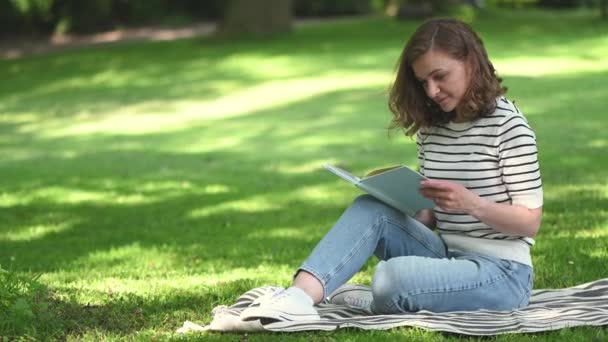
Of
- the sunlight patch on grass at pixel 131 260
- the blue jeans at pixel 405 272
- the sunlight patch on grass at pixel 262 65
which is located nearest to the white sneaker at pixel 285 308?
the blue jeans at pixel 405 272

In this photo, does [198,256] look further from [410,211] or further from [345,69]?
[345,69]

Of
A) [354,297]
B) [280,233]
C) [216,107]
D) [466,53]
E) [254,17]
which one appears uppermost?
[466,53]

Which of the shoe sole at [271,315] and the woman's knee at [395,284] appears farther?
the woman's knee at [395,284]

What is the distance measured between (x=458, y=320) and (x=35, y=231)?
18.2 ft

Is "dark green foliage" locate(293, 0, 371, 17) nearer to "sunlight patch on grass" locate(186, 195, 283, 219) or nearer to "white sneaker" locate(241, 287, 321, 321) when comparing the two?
"sunlight patch on grass" locate(186, 195, 283, 219)

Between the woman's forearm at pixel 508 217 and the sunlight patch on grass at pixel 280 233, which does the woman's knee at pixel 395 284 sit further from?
the sunlight patch on grass at pixel 280 233

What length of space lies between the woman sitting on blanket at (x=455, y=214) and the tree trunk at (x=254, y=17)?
2326cm

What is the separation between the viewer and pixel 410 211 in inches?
190

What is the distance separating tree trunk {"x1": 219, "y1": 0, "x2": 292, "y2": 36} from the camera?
27.8 m

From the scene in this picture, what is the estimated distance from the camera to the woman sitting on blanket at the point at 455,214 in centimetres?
448

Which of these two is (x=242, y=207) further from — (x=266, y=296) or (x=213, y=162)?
(x=266, y=296)

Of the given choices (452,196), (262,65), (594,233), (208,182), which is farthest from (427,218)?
(262,65)

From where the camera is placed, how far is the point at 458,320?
4418mm

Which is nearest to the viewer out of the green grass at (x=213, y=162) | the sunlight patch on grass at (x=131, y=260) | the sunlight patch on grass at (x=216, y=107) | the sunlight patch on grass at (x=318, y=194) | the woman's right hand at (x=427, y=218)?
the woman's right hand at (x=427, y=218)
